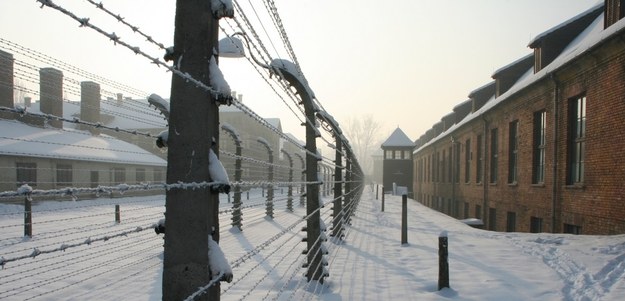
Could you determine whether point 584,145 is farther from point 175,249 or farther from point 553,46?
point 175,249

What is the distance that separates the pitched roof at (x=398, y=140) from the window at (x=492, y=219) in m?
26.0

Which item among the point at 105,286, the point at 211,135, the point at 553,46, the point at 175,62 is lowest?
the point at 105,286

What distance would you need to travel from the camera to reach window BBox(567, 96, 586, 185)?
10.7 m

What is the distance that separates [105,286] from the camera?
564cm

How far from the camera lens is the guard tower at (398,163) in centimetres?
4322

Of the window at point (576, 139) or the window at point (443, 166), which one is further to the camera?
the window at point (443, 166)

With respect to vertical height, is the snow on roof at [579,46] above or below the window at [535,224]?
above

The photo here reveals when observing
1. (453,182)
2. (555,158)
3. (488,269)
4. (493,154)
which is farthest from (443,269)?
(453,182)

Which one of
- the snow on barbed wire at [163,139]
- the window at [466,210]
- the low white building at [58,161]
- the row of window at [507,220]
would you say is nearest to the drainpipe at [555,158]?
the row of window at [507,220]

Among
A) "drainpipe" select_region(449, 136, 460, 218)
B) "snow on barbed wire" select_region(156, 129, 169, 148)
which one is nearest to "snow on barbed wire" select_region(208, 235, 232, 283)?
"snow on barbed wire" select_region(156, 129, 169, 148)

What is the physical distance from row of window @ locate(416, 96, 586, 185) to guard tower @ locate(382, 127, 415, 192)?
1333 centimetres

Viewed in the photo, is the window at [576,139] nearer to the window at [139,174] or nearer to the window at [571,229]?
the window at [571,229]

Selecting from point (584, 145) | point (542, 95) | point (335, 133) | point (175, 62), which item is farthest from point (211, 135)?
point (542, 95)

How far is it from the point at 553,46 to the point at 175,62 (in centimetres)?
1464
